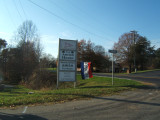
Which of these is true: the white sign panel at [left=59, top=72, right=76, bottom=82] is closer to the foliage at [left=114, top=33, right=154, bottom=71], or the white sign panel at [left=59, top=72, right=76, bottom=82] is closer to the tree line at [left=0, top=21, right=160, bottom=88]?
the tree line at [left=0, top=21, right=160, bottom=88]

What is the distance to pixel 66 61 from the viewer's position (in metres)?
14.1

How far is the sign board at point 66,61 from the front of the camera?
13875mm

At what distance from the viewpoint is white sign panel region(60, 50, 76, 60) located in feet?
45.8

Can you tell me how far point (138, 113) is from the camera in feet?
18.4

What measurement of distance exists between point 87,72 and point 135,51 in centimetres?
3983

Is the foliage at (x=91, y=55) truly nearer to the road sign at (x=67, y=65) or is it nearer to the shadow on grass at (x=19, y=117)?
the road sign at (x=67, y=65)

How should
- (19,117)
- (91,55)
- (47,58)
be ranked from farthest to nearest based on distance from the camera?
(91,55)
(47,58)
(19,117)

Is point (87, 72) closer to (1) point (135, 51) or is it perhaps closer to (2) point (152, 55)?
(1) point (135, 51)

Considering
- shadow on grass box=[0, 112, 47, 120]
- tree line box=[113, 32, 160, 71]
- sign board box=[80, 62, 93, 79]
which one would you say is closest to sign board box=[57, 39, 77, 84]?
sign board box=[80, 62, 93, 79]

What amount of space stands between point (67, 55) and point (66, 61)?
59 centimetres

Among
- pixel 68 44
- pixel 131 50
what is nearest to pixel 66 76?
pixel 68 44

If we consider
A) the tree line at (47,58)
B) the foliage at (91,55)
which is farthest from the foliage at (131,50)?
the foliage at (91,55)

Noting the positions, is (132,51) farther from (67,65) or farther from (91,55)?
(67,65)

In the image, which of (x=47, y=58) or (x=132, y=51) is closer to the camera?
(x=47, y=58)
